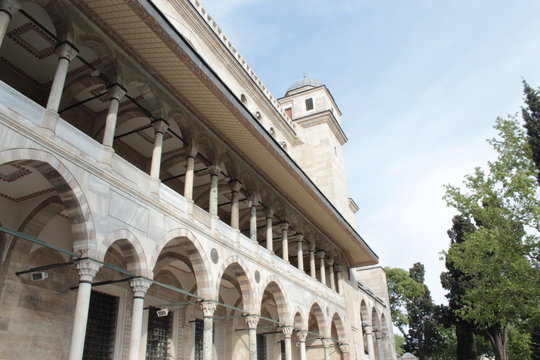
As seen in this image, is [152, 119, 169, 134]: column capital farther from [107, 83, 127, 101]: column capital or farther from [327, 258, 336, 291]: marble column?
[327, 258, 336, 291]: marble column

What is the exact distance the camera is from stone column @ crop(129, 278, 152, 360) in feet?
27.9

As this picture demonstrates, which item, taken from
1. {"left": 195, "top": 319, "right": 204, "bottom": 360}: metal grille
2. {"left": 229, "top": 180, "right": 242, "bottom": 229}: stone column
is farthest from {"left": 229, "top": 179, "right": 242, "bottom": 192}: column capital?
{"left": 195, "top": 319, "right": 204, "bottom": 360}: metal grille

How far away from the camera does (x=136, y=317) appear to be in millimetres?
8812

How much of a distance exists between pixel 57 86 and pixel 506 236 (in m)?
15.5

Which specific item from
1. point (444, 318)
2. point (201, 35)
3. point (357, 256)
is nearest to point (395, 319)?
point (444, 318)

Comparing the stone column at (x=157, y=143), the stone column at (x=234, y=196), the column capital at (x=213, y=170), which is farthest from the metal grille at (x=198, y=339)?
the stone column at (x=157, y=143)

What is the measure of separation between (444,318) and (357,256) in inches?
413

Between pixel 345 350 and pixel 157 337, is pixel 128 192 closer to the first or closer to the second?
pixel 157 337

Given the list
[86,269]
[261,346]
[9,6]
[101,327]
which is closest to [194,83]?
[9,6]

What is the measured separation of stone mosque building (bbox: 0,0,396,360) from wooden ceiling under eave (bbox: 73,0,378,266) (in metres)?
0.04

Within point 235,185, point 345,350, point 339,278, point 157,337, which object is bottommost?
point 345,350

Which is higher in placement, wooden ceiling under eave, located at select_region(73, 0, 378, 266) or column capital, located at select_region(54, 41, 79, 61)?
wooden ceiling under eave, located at select_region(73, 0, 378, 266)

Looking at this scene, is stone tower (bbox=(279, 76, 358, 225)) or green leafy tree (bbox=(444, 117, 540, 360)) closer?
green leafy tree (bbox=(444, 117, 540, 360))

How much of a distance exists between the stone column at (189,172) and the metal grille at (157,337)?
4.48m
